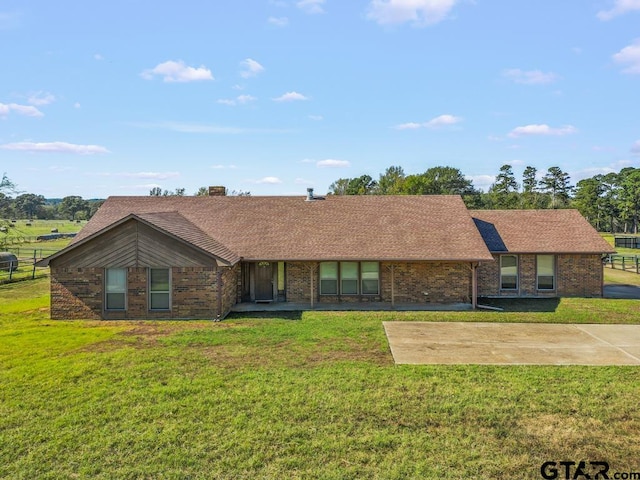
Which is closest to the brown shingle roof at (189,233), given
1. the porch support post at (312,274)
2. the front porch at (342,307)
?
the front porch at (342,307)

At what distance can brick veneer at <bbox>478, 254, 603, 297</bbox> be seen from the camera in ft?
60.3

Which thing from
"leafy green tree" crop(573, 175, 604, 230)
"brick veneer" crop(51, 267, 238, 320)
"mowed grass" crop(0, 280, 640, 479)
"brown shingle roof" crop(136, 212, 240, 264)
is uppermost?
"leafy green tree" crop(573, 175, 604, 230)

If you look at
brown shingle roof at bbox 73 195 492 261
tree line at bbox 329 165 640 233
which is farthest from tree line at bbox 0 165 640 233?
brown shingle roof at bbox 73 195 492 261

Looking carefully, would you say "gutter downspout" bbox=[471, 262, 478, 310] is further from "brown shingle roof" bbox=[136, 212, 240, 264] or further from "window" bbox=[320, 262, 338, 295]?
"brown shingle roof" bbox=[136, 212, 240, 264]

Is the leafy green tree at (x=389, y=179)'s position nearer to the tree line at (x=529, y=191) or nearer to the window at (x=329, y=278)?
the tree line at (x=529, y=191)

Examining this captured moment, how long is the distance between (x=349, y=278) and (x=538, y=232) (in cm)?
925

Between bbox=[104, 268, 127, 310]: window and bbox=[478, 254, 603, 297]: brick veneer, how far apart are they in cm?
1387

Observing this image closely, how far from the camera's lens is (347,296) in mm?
16859

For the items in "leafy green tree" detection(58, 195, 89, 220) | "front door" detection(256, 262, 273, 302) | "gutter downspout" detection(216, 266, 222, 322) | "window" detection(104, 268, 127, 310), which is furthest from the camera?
"leafy green tree" detection(58, 195, 89, 220)

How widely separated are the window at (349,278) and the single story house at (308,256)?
4cm

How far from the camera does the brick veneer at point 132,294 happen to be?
14.3m

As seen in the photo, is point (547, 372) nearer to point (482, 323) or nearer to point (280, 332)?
point (482, 323)

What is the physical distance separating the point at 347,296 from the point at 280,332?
509cm

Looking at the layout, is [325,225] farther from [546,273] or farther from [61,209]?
[61,209]
